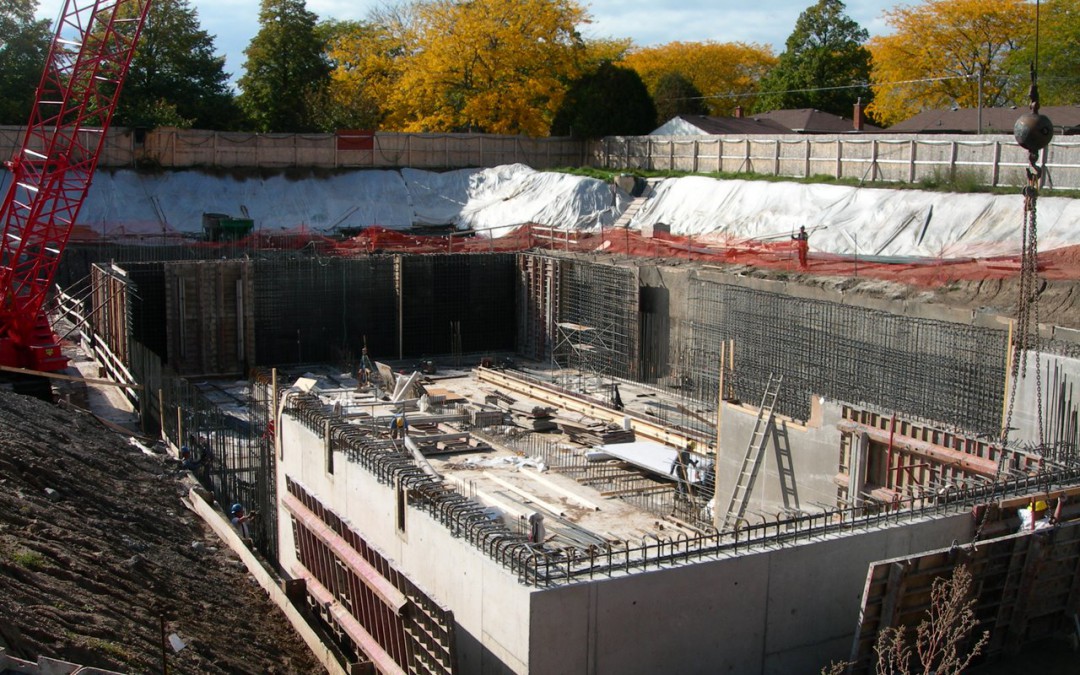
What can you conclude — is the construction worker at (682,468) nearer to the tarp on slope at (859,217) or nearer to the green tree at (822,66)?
the tarp on slope at (859,217)

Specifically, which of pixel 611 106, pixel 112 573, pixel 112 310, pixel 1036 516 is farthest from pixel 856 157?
pixel 112 573

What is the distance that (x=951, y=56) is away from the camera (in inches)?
1921

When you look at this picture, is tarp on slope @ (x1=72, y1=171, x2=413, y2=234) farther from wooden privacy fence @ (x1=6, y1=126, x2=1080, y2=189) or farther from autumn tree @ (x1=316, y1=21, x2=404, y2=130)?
autumn tree @ (x1=316, y1=21, x2=404, y2=130)

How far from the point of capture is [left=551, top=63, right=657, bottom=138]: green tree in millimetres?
41969

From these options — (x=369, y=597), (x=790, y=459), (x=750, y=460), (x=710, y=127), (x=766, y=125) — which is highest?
(x=766, y=125)

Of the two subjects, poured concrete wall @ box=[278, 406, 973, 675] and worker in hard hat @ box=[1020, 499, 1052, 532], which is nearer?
poured concrete wall @ box=[278, 406, 973, 675]

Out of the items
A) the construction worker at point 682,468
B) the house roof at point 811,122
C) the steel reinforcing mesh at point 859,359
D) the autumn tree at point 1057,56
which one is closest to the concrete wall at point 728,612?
the steel reinforcing mesh at point 859,359

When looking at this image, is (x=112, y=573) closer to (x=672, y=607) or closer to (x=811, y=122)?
(x=672, y=607)

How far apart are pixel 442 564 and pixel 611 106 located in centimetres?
3466

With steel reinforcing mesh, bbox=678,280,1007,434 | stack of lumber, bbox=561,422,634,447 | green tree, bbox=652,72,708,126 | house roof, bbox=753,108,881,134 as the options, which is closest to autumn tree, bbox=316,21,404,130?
green tree, bbox=652,72,708,126

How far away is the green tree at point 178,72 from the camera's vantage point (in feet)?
139

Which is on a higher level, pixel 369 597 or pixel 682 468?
pixel 369 597

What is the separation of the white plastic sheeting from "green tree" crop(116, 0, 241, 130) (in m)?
6.59

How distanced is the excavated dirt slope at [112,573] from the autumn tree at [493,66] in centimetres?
2842
